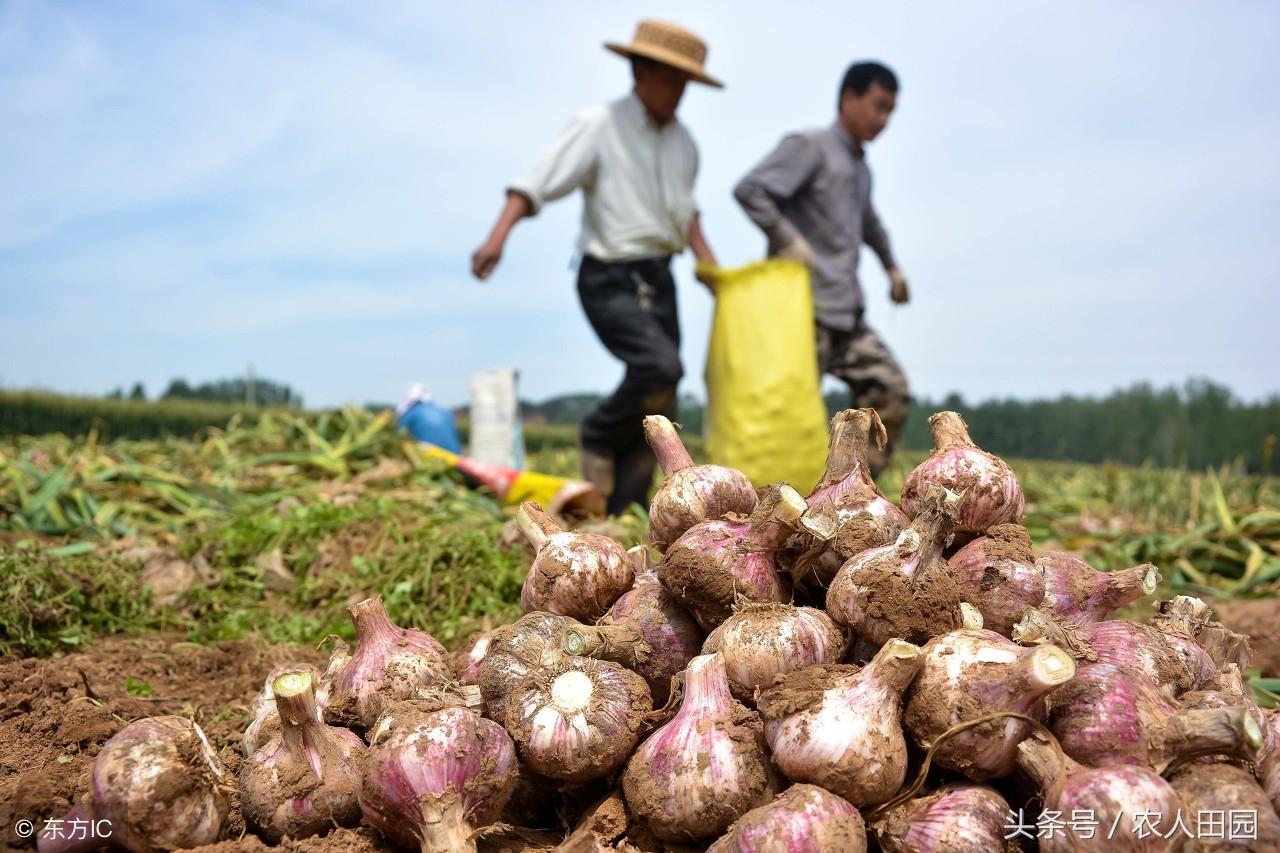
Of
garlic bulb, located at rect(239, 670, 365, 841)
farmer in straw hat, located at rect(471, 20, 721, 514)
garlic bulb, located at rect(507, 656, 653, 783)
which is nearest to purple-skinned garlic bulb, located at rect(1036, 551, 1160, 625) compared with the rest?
garlic bulb, located at rect(507, 656, 653, 783)

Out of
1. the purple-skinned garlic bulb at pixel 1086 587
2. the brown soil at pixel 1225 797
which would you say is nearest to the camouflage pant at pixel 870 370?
the purple-skinned garlic bulb at pixel 1086 587

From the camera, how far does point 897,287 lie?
7102 mm

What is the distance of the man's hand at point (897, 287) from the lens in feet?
23.2

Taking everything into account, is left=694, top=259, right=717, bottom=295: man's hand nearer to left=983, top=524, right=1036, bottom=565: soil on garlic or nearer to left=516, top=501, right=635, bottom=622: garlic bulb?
left=516, top=501, right=635, bottom=622: garlic bulb

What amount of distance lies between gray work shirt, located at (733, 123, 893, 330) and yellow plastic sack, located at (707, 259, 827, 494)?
423 millimetres

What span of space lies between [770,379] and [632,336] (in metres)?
0.85

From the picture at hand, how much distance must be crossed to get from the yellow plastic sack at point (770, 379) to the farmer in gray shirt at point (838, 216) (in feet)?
1.18

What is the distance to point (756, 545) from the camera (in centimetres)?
204

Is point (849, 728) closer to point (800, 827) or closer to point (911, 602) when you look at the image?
point (800, 827)

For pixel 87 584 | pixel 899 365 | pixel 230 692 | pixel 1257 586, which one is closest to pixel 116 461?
pixel 87 584

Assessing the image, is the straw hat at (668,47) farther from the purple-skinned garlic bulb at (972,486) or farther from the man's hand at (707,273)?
the purple-skinned garlic bulb at (972,486)

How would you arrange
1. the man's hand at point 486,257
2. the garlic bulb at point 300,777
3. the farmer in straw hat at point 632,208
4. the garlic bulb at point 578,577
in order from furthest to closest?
the farmer in straw hat at point 632,208, the man's hand at point 486,257, the garlic bulb at point 578,577, the garlic bulb at point 300,777

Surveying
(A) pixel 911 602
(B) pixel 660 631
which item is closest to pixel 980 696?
(A) pixel 911 602

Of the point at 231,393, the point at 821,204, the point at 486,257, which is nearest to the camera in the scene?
the point at 486,257
